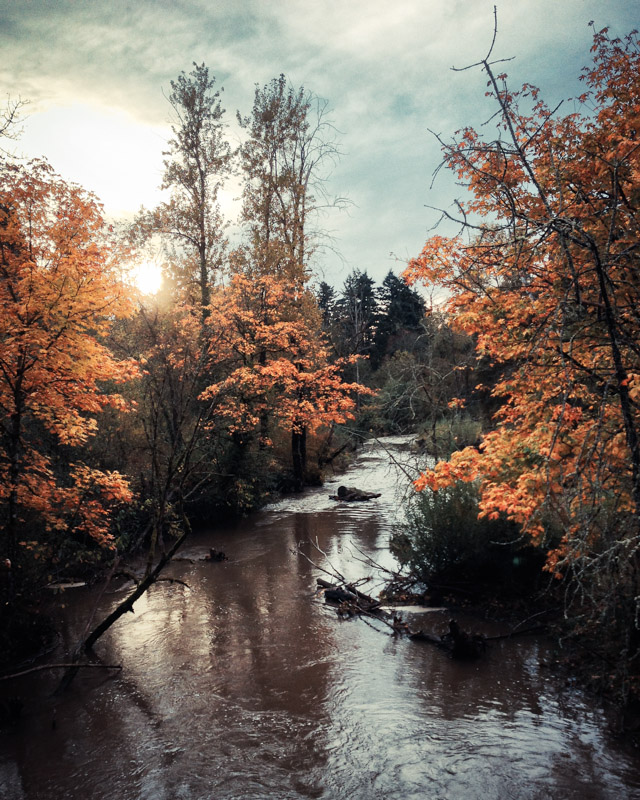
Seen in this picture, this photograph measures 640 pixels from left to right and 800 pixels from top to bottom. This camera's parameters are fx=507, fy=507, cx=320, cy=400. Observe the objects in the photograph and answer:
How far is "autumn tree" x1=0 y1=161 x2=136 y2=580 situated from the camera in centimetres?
675

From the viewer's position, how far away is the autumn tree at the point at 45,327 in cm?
675

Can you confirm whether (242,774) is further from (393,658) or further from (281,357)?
(281,357)

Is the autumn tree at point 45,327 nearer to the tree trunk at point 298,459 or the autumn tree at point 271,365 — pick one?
the autumn tree at point 271,365

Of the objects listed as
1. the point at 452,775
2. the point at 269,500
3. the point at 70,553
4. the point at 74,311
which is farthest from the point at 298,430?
the point at 452,775

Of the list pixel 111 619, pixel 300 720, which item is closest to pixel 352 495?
pixel 111 619

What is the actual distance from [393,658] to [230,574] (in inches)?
191

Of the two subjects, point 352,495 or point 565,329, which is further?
point 352,495

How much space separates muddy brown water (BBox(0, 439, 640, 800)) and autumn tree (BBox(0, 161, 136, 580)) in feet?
7.09

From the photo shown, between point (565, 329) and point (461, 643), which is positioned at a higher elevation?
point (565, 329)

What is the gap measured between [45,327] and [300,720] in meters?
6.06

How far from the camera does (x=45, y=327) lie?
7199 mm

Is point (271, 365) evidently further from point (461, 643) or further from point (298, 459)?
point (461, 643)

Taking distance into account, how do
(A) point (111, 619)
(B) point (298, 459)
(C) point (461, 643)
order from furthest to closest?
(B) point (298, 459) < (A) point (111, 619) < (C) point (461, 643)

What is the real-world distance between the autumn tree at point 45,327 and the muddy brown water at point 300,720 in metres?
2.16
